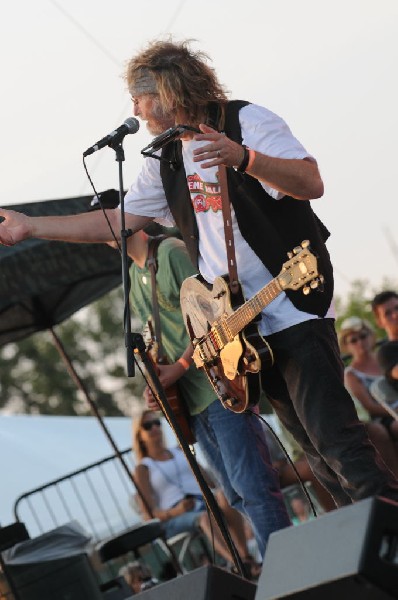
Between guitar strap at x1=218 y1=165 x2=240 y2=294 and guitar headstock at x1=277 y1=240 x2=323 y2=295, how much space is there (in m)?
0.27

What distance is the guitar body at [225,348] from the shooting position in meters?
3.98

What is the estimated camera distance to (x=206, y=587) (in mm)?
3176

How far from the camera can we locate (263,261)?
159 inches

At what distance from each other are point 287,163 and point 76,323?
172 feet

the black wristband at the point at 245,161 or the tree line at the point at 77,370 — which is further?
the tree line at the point at 77,370

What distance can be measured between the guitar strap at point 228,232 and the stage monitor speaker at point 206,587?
1181mm

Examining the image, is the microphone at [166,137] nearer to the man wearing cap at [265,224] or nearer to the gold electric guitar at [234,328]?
Answer: the man wearing cap at [265,224]

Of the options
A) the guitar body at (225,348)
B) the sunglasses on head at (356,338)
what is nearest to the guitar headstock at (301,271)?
the guitar body at (225,348)

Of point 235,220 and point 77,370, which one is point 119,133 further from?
point 77,370

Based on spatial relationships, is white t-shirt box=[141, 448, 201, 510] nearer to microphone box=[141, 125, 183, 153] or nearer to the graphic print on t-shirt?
the graphic print on t-shirt

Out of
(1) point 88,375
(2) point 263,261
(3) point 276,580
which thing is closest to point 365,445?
(2) point 263,261

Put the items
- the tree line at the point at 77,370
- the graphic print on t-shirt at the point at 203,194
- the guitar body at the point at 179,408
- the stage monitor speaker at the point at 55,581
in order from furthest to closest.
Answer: the tree line at the point at 77,370 → the stage monitor speaker at the point at 55,581 → the guitar body at the point at 179,408 → the graphic print on t-shirt at the point at 203,194

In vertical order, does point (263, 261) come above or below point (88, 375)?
below

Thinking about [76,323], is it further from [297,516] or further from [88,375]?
[297,516]
